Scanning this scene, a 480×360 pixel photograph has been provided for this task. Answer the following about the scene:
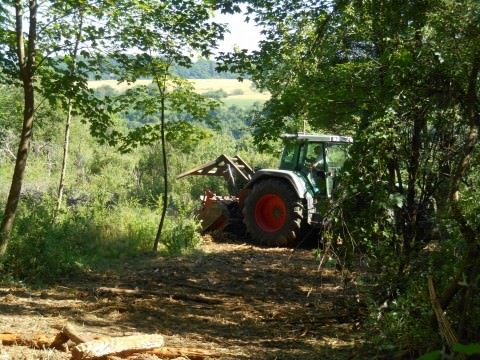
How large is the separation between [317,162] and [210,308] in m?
5.12

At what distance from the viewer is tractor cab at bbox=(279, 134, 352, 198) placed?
1063 cm

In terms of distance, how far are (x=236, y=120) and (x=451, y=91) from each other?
154 feet

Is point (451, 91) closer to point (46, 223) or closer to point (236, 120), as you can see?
point (46, 223)

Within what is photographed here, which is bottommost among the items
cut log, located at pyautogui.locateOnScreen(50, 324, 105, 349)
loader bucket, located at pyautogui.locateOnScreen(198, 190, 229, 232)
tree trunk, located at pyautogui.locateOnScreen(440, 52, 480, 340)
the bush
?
cut log, located at pyautogui.locateOnScreen(50, 324, 105, 349)

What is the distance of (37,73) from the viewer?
7.80 m

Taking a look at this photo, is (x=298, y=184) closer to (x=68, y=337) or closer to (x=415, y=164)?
(x=415, y=164)

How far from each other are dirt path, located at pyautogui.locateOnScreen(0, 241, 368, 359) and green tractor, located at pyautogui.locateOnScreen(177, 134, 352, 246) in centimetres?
206

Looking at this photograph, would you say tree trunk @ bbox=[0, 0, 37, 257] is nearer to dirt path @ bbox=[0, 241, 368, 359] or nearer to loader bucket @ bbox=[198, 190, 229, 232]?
dirt path @ bbox=[0, 241, 368, 359]

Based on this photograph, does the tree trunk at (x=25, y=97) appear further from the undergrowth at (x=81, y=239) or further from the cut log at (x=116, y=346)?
the cut log at (x=116, y=346)

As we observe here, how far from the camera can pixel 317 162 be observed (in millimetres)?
11312

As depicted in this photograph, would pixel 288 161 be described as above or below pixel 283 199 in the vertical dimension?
above

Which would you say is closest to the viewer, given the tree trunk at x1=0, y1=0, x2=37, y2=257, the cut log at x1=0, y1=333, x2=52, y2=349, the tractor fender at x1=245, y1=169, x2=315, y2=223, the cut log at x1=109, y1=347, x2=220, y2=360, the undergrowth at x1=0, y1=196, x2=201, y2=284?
the cut log at x1=109, y1=347, x2=220, y2=360

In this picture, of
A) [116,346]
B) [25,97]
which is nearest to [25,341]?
[116,346]

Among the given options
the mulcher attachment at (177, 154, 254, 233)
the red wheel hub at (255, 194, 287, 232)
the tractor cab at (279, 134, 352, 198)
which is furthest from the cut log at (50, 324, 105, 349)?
the mulcher attachment at (177, 154, 254, 233)
